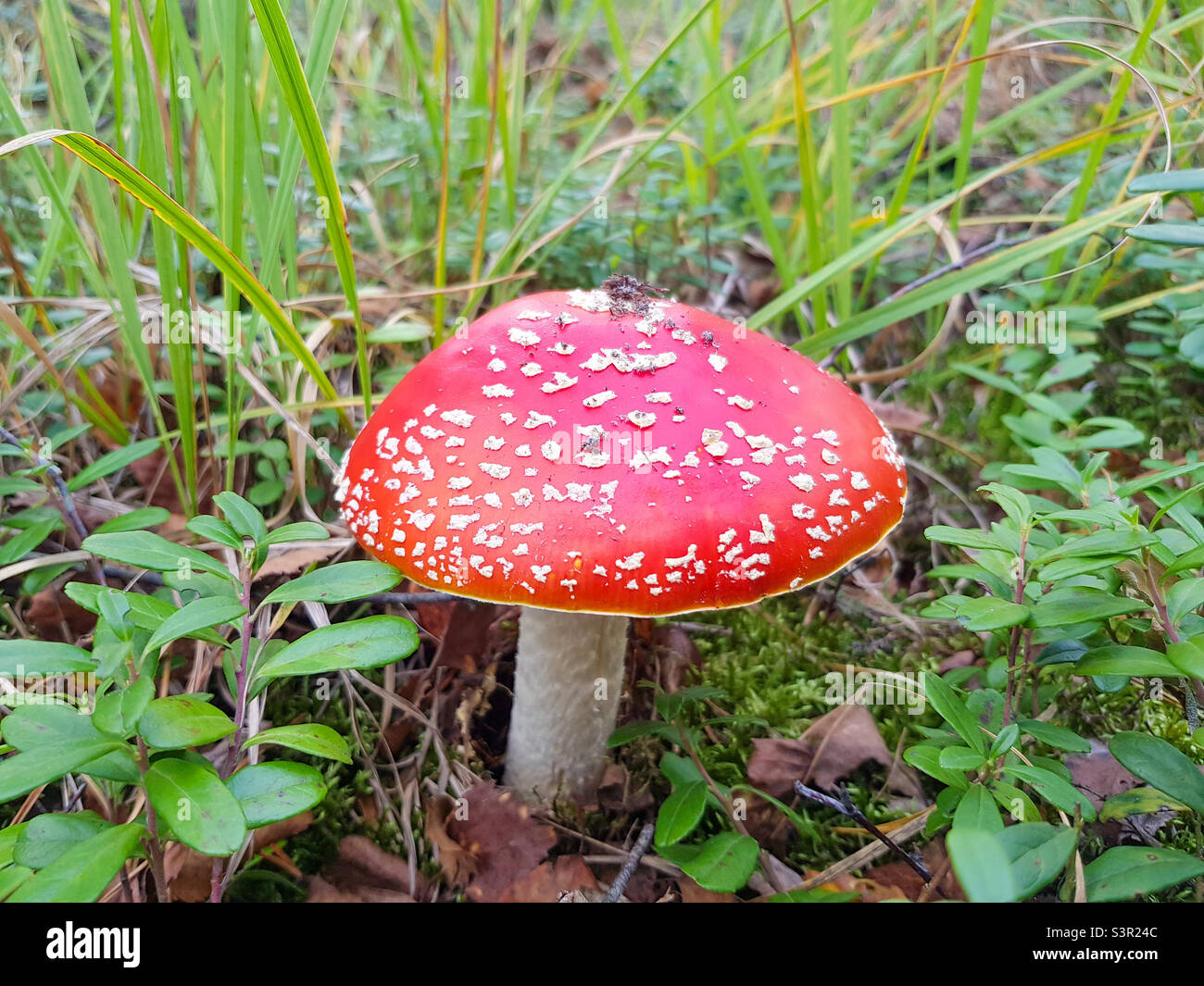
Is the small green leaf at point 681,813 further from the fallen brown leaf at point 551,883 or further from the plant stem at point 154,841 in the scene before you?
the plant stem at point 154,841

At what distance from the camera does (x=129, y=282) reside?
221 cm

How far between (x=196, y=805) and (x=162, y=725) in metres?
0.16

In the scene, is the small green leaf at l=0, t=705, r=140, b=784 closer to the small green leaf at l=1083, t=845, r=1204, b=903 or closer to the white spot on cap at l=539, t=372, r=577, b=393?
the white spot on cap at l=539, t=372, r=577, b=393

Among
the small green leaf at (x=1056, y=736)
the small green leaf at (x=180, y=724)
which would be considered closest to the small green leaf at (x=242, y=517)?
the small green leaf at (x=180, y=724)

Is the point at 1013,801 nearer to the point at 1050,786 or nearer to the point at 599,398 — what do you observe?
the point at 1050,786

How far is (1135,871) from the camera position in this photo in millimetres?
1399

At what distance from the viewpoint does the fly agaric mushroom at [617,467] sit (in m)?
1.66

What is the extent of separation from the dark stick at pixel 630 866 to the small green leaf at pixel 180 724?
1.07m

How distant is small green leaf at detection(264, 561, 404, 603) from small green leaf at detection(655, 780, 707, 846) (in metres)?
0.85

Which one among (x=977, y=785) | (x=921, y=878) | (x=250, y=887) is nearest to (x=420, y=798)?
(x=250, y=887)

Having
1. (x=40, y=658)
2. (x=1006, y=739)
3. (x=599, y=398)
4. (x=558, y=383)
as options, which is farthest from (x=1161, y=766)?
(x=40, y=658)
